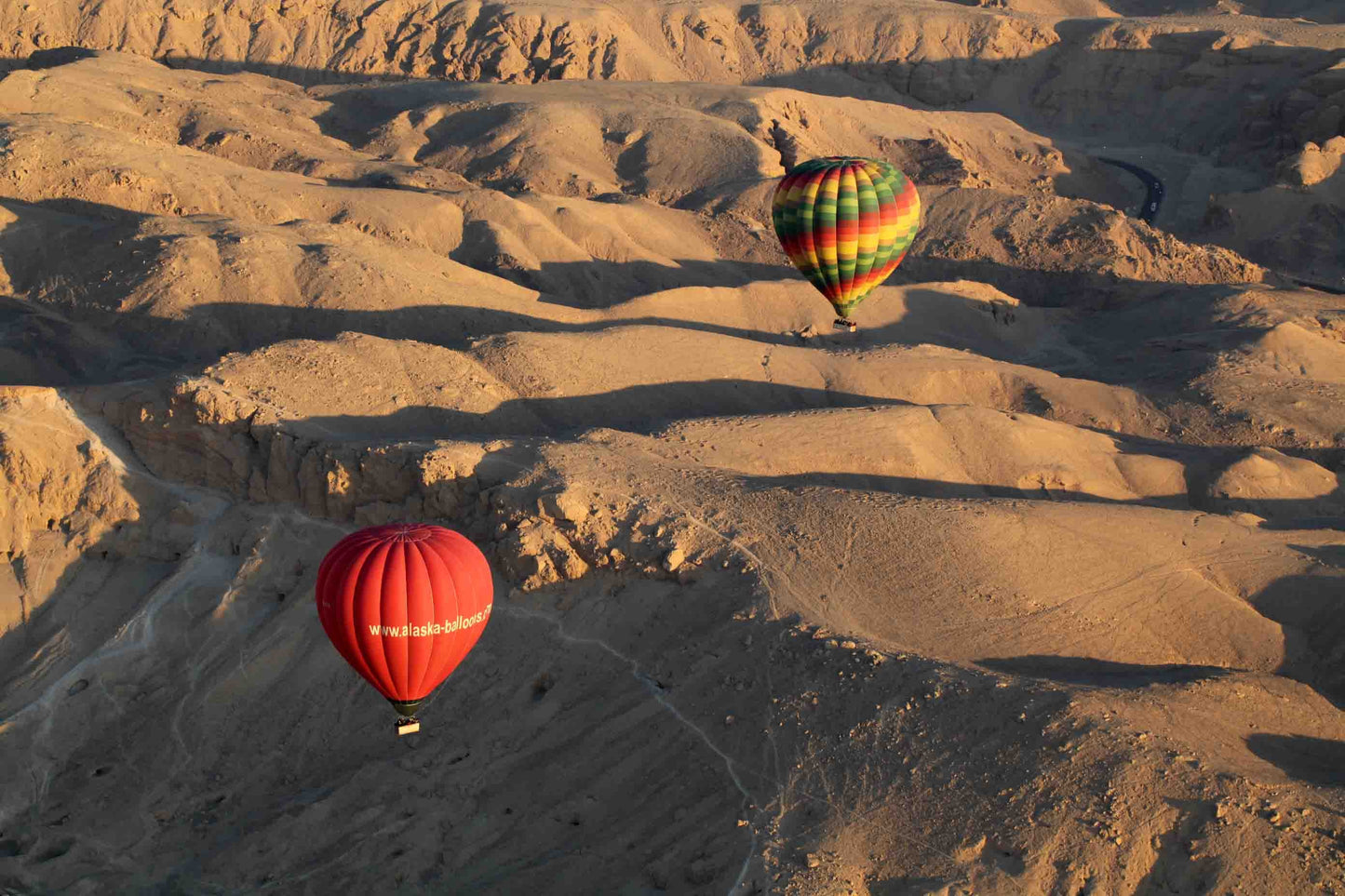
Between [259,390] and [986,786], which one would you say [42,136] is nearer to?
[259,390]

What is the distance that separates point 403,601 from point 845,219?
1566cm

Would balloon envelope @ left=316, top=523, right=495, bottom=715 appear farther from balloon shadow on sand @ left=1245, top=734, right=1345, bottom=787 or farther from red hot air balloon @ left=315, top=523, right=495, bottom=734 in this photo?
balloon shadow on sand @ left=1245, top=734, right=1345, bottom=787

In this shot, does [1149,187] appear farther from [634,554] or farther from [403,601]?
[403,601]

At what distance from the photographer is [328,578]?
18.0 metres

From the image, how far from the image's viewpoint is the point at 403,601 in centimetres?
1756

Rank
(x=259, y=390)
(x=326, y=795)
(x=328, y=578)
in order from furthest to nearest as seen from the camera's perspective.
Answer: (x=259, y=390), (x=326, y=795), (x=328, y=578)

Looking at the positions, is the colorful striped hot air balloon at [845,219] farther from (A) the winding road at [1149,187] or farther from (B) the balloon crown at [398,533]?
(A) the winding road at [1149,187]

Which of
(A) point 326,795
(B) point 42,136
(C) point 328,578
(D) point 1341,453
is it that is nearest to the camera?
(C) point 328,578

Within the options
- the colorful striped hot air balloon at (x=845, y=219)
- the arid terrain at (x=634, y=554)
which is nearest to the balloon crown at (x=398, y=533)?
the arid terrain at (x=634, y=554)

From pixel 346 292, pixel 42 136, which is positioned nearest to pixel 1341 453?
pixel 346 292

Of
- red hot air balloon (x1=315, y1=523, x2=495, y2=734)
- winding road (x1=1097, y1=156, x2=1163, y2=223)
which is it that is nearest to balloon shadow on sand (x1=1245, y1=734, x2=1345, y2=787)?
red hot air balloon (x1=315, y1=523, x2=495, y2=734)

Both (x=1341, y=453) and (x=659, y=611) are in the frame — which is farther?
(x=1341, y=453)

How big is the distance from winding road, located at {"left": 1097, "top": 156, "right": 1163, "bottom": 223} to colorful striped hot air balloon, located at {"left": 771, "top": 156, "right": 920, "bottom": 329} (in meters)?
29.4

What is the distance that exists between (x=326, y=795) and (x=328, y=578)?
156 inches
